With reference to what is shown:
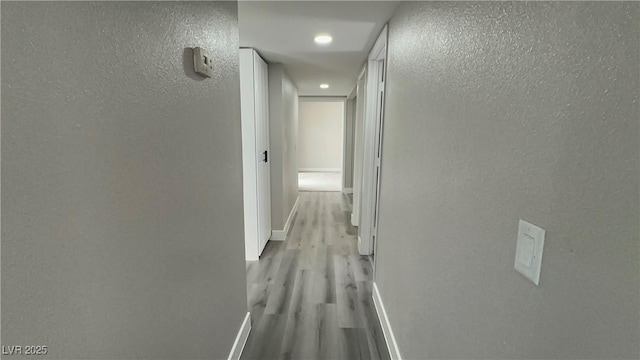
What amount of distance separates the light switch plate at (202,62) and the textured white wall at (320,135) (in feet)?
25.9

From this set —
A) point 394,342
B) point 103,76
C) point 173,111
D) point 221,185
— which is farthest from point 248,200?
point 103,76

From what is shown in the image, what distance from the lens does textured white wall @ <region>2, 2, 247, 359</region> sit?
487 mm

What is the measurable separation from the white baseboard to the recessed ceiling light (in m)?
1.97

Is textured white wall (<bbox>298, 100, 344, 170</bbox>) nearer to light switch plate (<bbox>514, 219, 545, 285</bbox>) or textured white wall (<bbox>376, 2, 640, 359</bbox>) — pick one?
textured white wall (<bbox>376, 2, 640, 359</bbox>)

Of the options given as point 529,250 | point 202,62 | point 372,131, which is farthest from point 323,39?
point 529,250

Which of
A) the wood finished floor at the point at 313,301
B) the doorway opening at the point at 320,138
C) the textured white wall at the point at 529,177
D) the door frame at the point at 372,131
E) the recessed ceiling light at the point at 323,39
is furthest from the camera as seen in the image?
the doorway opening at the point at 320,138

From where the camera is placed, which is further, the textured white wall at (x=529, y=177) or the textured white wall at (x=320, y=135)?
the textured white wall at (x=320, y=135)

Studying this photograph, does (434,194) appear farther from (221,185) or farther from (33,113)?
(33,113)

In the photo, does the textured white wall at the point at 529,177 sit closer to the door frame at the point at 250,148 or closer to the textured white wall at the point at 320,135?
the door frame at the point at 250,148

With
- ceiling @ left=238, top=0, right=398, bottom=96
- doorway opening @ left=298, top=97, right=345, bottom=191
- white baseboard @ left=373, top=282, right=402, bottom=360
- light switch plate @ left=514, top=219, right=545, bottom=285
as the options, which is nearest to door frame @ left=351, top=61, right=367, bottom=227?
ceiling @ left=238, top=0, right=398, bottom=96

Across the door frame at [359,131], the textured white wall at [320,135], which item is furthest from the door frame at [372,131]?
the textured white wall at [320,135]

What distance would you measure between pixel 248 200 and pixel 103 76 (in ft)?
7.54

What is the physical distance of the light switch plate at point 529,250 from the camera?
597 millimetres

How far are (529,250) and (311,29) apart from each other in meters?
1.97
